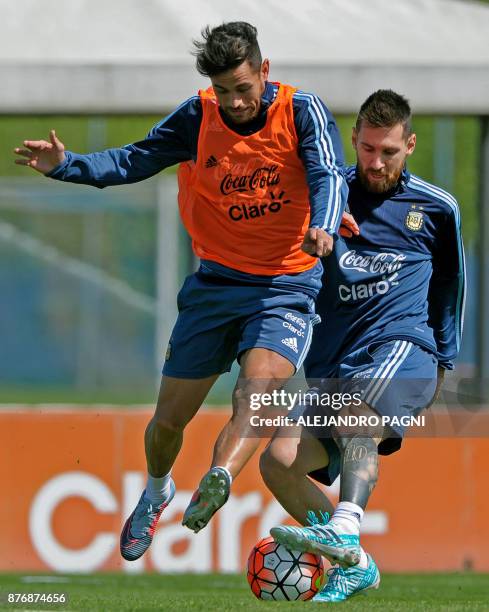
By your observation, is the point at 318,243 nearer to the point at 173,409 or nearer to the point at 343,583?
the point at 173,409

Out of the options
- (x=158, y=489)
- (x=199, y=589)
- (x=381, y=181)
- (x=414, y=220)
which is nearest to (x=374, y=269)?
(x=414, y=220)

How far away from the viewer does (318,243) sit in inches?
242

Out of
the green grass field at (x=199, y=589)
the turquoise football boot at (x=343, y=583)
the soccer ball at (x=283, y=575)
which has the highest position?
the turquoise football boot at (x=343, y=583)

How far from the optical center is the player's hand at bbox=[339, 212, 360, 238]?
6941mm

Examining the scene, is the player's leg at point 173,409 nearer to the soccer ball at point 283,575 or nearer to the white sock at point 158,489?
the white sock at point 158,489

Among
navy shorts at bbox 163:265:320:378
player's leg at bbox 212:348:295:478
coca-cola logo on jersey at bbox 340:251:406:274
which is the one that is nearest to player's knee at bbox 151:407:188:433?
navy shorts at bbox 163:265:320:378

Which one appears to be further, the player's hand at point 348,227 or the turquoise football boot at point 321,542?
the player's hand at point 348,227

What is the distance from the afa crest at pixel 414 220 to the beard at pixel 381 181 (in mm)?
186

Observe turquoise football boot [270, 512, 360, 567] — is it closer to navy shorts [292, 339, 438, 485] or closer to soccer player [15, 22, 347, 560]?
soccer player [15, 22, 347, 560]

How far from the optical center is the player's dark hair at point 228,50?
253 inches

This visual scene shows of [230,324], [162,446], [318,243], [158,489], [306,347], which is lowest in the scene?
[158,489]

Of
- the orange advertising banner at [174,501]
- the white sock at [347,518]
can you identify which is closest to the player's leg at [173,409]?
the white sock at [347,518]

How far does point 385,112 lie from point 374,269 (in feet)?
2.71

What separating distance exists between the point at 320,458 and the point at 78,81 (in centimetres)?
484
